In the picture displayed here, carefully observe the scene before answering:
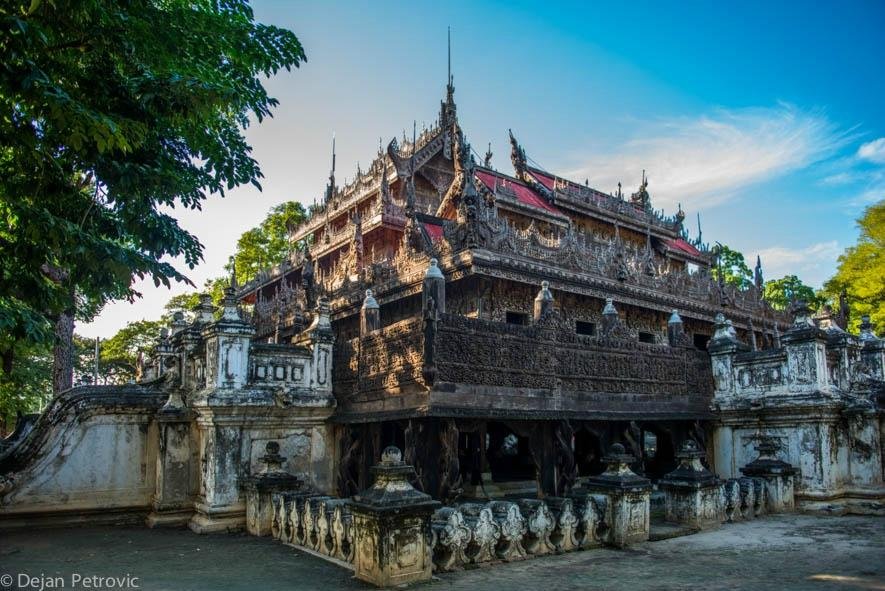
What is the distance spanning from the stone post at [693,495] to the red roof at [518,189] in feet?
40.1

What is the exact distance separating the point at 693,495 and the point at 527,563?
3.73 m

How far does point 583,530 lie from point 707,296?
47.2 ft

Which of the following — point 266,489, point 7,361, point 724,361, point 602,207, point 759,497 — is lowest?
point 759,497

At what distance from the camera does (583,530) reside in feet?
28.6

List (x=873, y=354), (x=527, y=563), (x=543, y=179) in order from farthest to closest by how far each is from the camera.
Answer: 1. (x=543, y=179)
2. (x=873, y=354)
3. (x=527, y=563)

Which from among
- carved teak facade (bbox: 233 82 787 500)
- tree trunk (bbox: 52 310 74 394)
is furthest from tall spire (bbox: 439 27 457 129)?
tree trunk (bbox: 52 310 74 394)

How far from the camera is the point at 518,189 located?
24156 millimetres

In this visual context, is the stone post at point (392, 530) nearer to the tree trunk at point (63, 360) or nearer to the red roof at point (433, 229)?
the red roof at point (433, 229)

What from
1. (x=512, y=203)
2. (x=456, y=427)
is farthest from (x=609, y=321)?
(x=512, y=203)

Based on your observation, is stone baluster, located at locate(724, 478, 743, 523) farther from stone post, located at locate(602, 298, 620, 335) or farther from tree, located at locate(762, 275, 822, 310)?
tree, located at locate(762, 275, 822, 310)

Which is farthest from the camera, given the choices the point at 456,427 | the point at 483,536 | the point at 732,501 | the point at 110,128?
the point at 732,501

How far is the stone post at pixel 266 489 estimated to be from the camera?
31.9 feet

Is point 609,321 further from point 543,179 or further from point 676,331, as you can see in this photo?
point 543,179

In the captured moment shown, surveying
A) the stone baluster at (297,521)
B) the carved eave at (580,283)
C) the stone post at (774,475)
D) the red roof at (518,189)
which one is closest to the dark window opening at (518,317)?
the carved eave at (580,283)
